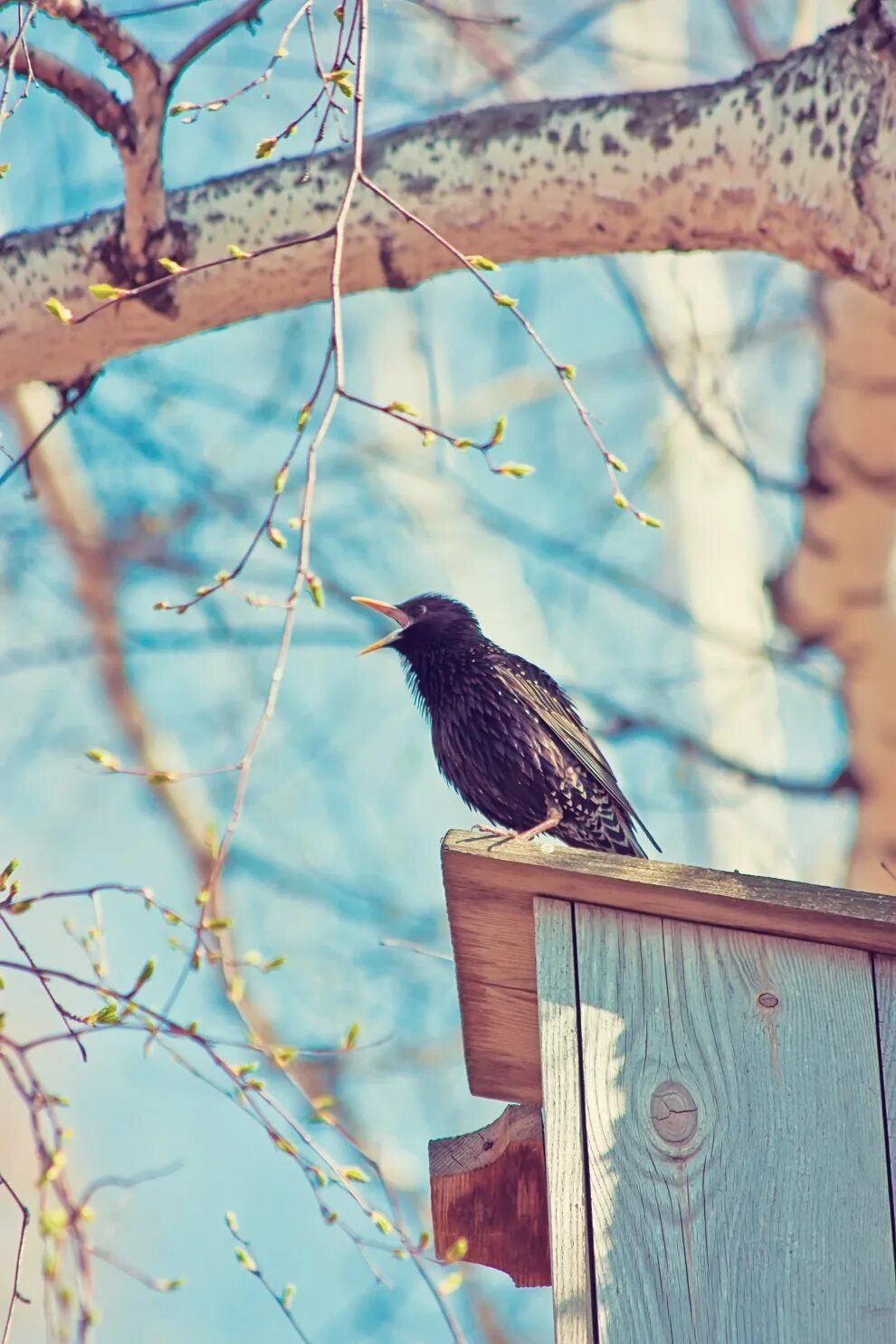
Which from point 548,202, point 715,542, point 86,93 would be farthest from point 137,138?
point 715,542

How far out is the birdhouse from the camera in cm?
205

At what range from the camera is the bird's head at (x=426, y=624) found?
412cm

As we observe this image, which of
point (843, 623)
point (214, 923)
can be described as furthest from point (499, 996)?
point (843, 623)

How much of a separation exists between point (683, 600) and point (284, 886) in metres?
1.93

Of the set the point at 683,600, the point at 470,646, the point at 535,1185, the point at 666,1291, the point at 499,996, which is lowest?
the point at 666,1291

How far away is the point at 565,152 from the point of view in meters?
3.07

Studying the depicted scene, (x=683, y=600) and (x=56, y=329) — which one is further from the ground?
(x=683, y=600)

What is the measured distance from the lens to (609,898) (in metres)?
2.34

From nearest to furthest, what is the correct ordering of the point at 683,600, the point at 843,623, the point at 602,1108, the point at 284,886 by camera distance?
the point at 602,1108 < the point at 843,623 < the point at 683,600 < the point at 284,886

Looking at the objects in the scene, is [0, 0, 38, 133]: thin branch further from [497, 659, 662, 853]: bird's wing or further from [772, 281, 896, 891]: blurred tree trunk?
[772, 281, 896, 891]: blurred tree trunk

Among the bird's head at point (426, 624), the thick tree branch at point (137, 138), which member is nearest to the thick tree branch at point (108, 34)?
the thick tree branch at point (137, 138)

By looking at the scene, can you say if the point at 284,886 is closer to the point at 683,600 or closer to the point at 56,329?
the point at 683,600

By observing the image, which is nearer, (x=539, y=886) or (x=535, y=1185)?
(x=539, y=886)

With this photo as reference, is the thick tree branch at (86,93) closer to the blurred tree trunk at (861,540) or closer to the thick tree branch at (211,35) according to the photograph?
the thick tree branch at (211,35)
